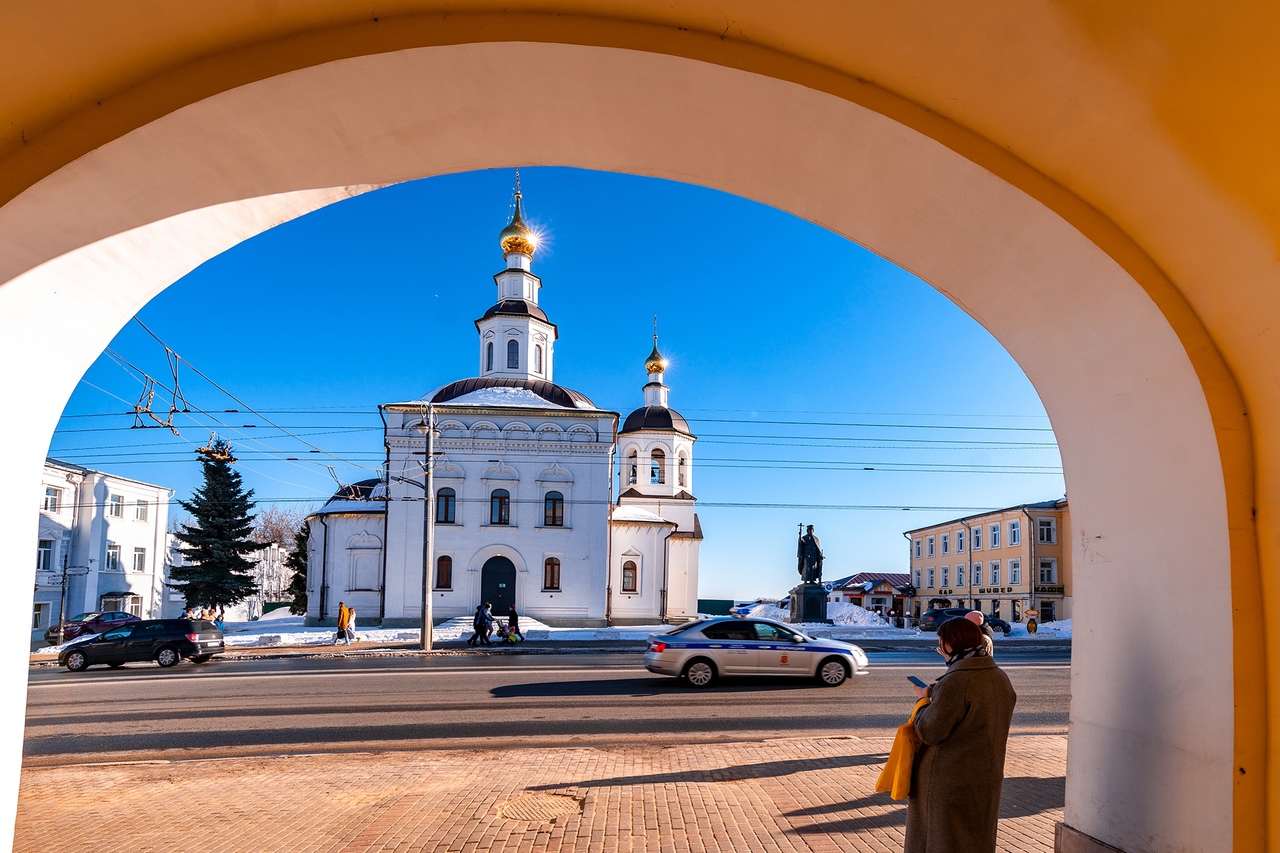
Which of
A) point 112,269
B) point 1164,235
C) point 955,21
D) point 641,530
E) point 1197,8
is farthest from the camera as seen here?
point 641,530

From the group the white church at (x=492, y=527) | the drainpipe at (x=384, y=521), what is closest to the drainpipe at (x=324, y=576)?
the white church at (x=492, y=527)

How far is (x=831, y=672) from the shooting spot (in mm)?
14219

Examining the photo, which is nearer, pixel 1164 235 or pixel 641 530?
pixel 1164 235

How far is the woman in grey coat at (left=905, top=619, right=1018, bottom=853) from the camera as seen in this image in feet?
12.2

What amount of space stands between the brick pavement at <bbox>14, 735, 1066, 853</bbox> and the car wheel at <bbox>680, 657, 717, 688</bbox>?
18.4 feet

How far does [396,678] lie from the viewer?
51.5 ft

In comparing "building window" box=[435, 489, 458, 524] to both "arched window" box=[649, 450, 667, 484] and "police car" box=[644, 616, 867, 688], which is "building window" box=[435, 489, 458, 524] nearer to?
"arched window" box=[649, 450, 667, 484]

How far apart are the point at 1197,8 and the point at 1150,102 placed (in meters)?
0.38

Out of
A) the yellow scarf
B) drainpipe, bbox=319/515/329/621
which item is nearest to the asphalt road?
the yellow scarf

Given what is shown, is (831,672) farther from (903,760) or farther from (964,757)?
(964,757)

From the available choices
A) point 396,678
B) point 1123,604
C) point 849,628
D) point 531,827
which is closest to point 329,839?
point 531,827

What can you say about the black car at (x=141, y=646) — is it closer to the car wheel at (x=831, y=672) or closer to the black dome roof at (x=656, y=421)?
the car wheel at (x=831, y=672)

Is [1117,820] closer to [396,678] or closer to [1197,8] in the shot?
[1197,8]

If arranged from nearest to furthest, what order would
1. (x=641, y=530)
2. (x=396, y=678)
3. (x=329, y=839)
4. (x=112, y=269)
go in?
1. (x=112, y=269)
2. (x=329, y=839)
3. (x=396, y=678)
4. (x=641, y=530)
